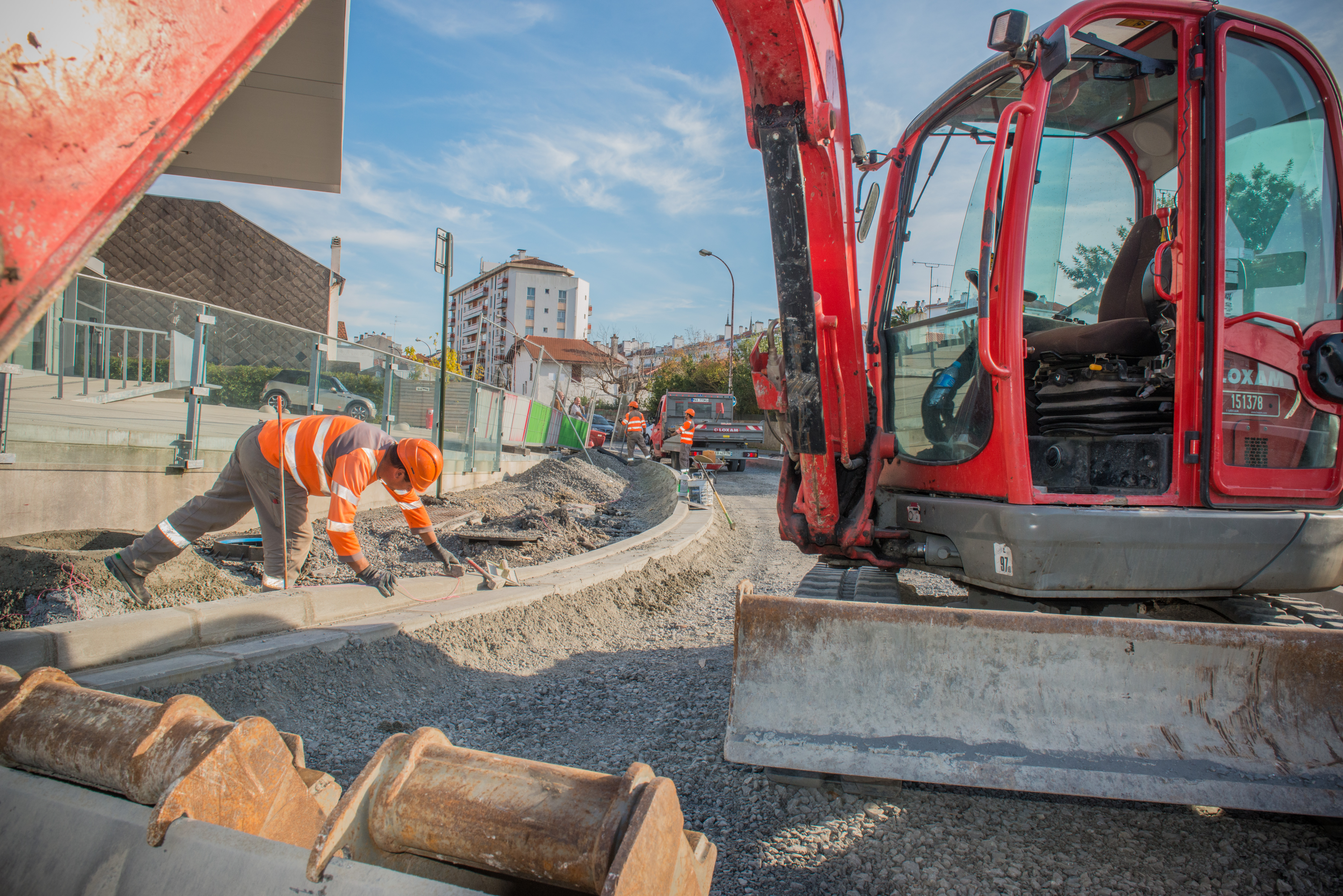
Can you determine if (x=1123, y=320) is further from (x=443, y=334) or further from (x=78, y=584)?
(x=443, y=334)

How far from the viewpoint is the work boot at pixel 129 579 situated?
412cm

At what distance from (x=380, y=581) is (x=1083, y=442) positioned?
3.82 m

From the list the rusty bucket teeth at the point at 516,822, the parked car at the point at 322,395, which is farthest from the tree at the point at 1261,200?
the parked car at the point at 322,395

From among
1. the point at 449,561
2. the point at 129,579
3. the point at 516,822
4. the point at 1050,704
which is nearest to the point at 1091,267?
the point at 1050,704

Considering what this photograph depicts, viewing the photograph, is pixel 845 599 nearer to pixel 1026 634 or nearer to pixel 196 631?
pixel 1026 634

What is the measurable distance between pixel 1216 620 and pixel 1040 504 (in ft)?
3.77

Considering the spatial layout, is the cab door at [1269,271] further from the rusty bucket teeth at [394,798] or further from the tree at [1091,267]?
the rusty bucket teeth at [394,798]

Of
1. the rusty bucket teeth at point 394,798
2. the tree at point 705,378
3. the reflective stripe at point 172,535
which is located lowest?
the reflective stripe at point 172,535

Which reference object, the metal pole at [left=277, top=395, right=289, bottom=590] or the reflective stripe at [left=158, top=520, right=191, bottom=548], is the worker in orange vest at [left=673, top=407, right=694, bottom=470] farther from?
the reflective stripe at [left=158, top=520, right=191, bottom=548]

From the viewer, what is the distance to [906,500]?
3.20 m

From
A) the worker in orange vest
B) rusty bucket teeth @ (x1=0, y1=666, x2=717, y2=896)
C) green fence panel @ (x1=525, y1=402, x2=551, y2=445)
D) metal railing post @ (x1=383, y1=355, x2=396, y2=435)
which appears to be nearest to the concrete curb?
rusty bucket teeth @ (x1=0, y1=666, x2=717, y2=896)

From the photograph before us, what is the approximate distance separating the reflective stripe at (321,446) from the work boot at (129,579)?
1135 millimetres

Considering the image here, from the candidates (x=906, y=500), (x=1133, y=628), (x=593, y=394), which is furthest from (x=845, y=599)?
(x=593, y=394)

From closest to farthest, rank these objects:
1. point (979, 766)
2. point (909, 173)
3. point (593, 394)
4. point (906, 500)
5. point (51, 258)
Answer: point (51, 258)
point (979, 766)
point (906, 500)
point (909, 173)
point (593, 394)
